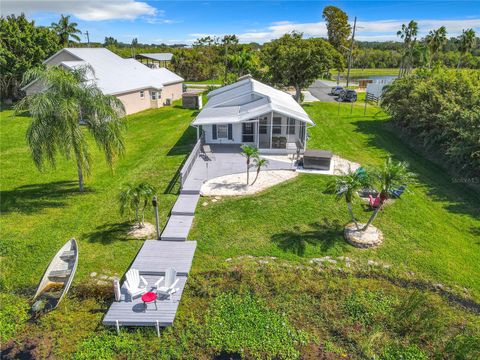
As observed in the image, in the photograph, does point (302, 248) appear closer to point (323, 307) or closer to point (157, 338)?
point (323, 307)

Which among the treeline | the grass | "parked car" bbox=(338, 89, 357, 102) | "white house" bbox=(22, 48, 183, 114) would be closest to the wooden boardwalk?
the grass

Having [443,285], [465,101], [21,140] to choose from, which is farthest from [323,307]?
[21,140]

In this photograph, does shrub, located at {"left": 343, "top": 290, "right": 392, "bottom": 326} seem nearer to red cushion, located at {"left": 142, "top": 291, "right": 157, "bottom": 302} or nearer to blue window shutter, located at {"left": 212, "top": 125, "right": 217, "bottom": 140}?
red cushion, located at {"left": 142, "top": 291, "right": 157, "bottom": 302}

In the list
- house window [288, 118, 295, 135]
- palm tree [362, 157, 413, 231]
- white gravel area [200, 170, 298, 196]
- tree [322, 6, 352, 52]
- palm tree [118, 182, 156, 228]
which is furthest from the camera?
tree [322, 6, 352, 52]

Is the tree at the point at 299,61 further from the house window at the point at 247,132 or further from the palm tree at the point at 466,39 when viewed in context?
the palm tree at the point at 466,39

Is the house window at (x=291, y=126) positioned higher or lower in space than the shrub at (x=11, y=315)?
higher

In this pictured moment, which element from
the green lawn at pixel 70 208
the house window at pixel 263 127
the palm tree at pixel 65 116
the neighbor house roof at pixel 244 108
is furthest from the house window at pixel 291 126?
the palm tree at pixel 65 116
